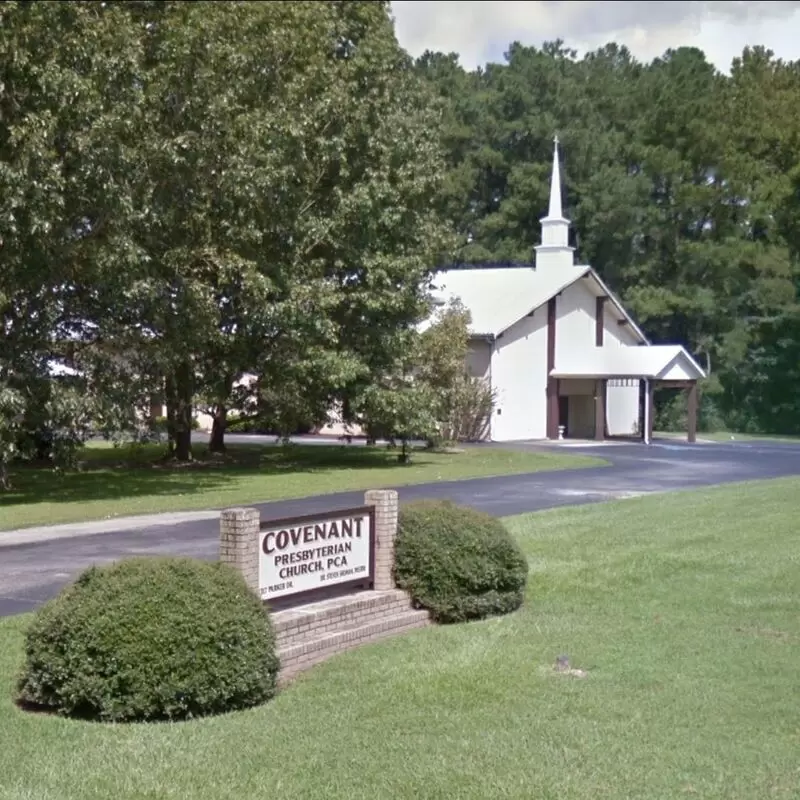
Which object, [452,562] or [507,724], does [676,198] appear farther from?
[507,724]

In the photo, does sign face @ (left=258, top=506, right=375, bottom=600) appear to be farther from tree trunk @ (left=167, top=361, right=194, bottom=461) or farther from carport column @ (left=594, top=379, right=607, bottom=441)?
carport column @ (left=594, top=379, right=607, bottom=441)

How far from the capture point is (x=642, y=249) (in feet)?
230

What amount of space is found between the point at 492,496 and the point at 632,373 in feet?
90.4

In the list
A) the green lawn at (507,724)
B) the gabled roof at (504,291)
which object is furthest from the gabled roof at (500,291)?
the green lawn at (507,724)

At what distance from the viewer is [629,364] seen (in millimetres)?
51031

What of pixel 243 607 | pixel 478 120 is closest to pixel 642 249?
pixel 478 120

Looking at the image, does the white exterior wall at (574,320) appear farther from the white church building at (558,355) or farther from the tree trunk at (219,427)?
the tree trunk at (219,427)

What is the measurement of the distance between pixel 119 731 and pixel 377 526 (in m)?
3.72

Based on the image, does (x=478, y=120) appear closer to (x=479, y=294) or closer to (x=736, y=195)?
(x=736, y=195)

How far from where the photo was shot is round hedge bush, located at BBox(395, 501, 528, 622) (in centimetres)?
1098

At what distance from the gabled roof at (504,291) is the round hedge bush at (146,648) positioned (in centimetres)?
3963

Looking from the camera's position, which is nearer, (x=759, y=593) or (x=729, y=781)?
(x=729, y=781)

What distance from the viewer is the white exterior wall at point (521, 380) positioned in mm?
48156

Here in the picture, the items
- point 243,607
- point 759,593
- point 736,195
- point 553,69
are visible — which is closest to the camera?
point 243,607
